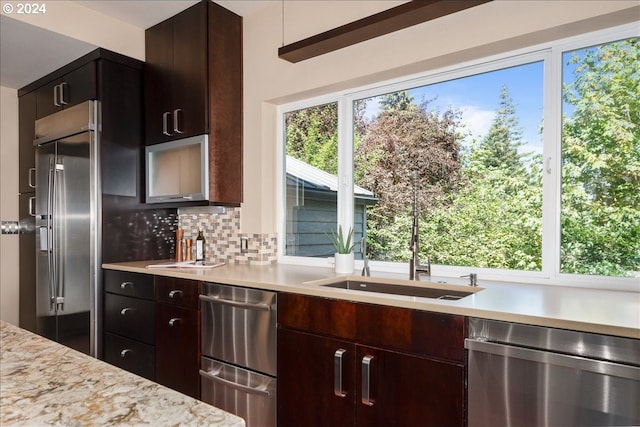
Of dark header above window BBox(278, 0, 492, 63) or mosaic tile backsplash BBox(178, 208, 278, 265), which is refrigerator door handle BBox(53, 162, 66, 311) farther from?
dark header above window BBox(278, 0, 492, 63)

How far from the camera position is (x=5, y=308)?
356 cm

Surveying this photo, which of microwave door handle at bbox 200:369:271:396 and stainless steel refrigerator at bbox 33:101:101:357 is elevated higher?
stainless steel refrigerator at bbox 33:101:101:357

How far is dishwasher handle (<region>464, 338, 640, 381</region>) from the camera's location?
1.11 meters

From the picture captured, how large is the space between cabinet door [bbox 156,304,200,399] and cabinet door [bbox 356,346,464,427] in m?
1.06

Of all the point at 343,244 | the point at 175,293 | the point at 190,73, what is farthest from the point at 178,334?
the point at 190,73

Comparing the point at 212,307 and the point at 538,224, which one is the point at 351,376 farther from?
the point at 538,224

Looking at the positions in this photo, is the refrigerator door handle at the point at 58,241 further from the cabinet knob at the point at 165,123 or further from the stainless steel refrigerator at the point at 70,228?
the cabinet knob at the point at 165,123

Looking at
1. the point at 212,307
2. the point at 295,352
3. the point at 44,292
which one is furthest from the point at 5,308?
the point at 295,352

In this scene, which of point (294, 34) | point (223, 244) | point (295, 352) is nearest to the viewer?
point (295, 352)

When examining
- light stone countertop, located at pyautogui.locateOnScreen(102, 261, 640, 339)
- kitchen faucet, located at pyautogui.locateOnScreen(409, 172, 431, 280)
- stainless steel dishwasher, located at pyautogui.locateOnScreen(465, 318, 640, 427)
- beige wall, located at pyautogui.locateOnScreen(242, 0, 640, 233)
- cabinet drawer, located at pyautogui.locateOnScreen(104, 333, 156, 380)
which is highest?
beige wall, located at pyautogui.locateOnScreen(242, 0, 640, 233)

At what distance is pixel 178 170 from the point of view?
2.82m

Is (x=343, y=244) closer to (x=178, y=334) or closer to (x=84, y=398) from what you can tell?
(x=178, y=334)

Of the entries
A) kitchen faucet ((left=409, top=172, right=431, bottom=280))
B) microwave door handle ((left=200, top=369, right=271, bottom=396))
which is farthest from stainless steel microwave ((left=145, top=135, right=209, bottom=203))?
kitchen faucet ((left=409, top=172, right=431, bottom=280))

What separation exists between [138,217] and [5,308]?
1.81 metres
